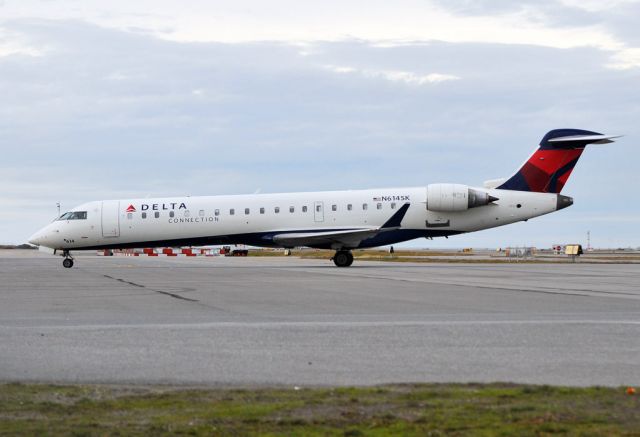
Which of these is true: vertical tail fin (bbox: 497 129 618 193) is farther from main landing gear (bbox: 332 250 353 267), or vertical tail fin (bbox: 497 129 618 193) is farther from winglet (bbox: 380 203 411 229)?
main landing gear (bbox: 332 250 353 267)

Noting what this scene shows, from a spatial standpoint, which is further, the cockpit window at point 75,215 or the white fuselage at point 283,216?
the cockpit window at point 75,215

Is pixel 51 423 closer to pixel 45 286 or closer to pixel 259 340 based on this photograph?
pixel 259 340

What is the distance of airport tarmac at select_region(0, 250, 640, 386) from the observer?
Answer: 8766 mm

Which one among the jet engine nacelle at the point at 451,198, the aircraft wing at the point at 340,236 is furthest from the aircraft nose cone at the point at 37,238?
the jet engine nacelle at the point at 451,198

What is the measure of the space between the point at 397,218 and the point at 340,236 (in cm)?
284

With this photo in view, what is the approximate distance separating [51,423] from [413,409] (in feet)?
8.82

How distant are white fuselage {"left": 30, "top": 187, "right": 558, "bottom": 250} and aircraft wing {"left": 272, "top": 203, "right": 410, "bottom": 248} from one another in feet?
0.71

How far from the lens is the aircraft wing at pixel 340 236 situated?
41.8m

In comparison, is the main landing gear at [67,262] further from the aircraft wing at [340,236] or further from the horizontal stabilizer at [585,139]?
the horizontal stabilizer at [585,139]

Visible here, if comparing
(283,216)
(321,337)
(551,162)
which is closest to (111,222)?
(283,216)

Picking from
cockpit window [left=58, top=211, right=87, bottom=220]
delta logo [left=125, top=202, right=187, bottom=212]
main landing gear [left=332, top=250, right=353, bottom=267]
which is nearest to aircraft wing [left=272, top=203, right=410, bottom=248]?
main landing gear [left=332, top=250, right=353, bottom=267]

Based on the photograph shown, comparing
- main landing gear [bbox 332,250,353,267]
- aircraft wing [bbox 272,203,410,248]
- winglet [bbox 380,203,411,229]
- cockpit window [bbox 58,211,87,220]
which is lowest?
main landing gear [bbox 332,250,353,267]

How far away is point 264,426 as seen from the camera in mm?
6207

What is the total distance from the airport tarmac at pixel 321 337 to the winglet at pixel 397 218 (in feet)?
66.7
